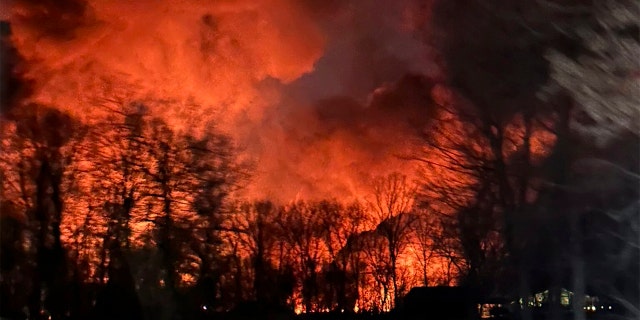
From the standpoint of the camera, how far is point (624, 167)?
5758 mm

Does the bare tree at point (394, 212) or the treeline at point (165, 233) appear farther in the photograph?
the bare tree at point (394, 212)

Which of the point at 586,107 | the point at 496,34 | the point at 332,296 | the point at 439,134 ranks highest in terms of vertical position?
the point at 496,34

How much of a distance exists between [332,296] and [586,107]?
13.8 ft

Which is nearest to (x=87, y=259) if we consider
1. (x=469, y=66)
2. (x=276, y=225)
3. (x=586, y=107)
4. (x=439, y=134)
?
(x=276, y=225)

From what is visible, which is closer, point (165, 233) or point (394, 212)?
point (165, 233)

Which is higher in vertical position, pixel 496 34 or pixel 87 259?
pixel 496 34

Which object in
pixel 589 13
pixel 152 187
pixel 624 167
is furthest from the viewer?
pixel 152 187

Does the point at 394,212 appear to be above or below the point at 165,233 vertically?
above

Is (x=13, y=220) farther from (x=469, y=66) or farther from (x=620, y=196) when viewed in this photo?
Answer: (x=620, y=196)

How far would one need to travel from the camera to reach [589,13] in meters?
5.28

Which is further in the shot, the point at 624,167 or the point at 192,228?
the point at 192,228

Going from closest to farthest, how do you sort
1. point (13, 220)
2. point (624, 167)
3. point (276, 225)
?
point (624, 167), point (13, 220), point (276, 225)

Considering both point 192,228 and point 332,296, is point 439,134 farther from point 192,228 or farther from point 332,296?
point 192,228

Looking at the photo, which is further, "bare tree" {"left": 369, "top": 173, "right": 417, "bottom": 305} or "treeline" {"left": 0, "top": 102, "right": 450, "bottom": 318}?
"bare tree" {"left": 369, "top": 173, "right": 417, "bottom": 305}
